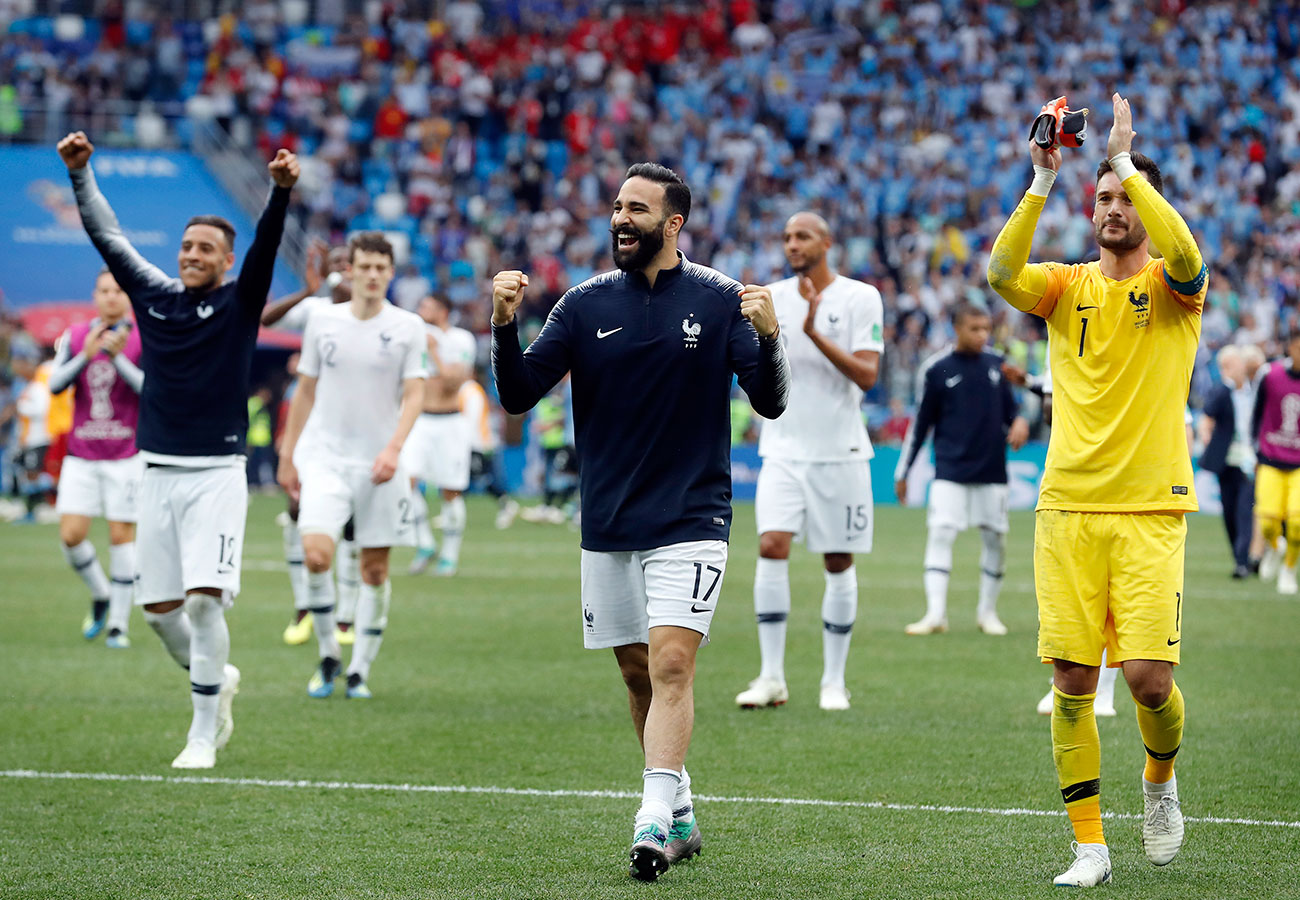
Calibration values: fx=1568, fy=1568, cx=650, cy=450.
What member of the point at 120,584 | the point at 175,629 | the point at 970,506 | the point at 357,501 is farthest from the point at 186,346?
the point at 970,506

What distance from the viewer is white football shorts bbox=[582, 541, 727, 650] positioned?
546cm

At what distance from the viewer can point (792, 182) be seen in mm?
32438

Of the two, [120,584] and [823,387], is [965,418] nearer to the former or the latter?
[823,387]

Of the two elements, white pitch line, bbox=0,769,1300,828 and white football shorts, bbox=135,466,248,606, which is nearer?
white pitch line, bbox=0,769,1300,828

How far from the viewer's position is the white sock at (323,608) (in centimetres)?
924

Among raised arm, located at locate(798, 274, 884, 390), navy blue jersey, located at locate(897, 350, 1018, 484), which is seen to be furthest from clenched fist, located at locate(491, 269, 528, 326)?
navy blue jersey, located at locate(897, 350, 1018, 484)

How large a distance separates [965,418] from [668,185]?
23.9ft

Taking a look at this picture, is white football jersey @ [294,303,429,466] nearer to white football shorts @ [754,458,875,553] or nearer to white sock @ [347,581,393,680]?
white sock @ [347,581,393,680]

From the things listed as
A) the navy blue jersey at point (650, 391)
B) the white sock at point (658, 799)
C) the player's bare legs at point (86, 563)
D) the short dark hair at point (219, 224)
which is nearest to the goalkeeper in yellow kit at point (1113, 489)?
the navy blue jersey at point (650, 391)

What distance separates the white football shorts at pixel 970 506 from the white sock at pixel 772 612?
367cm

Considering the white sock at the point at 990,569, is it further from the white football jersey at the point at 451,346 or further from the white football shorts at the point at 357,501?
the white football jersey at the point at 451,346

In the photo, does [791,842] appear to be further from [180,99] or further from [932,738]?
[180,99]

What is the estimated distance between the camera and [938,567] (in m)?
12.6

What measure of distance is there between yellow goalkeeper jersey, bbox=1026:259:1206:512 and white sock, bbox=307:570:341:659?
5.04 metres
